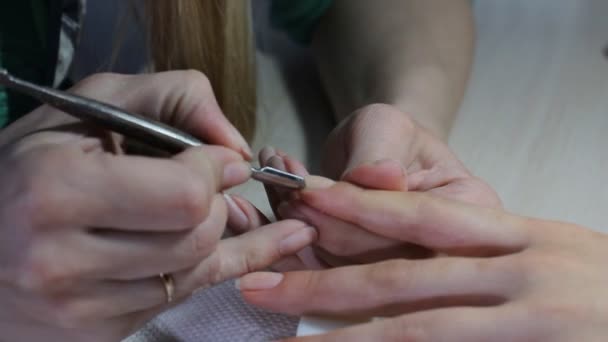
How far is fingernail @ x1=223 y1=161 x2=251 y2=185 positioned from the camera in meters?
0.44

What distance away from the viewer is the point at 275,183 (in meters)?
0.49

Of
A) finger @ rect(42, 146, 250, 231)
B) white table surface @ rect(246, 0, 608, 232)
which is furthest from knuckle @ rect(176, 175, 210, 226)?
white table surface @ rect(246, 0, 608, 232)

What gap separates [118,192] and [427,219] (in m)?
0.24

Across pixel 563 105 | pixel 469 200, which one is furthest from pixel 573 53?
pixel 469 200

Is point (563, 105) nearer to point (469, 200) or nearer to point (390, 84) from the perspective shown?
point (390, 84)

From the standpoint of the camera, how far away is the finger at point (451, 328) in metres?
0.44

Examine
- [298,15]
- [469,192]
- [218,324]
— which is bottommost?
[218,324]

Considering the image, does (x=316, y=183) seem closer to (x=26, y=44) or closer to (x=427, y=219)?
(x=427, y=219)

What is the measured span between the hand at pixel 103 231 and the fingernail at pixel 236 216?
48 mm

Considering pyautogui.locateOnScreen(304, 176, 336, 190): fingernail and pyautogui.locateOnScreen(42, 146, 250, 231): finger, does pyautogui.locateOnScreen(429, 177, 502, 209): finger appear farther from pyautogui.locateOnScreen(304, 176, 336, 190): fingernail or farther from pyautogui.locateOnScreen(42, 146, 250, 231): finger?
pyautogui.locateOnScreen(42, 146, 250, 231): finger

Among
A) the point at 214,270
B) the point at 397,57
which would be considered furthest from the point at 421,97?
the point at 214,270

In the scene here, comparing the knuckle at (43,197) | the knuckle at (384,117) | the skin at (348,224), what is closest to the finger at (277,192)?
the skin at (348,224)

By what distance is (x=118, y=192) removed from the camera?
0.35m

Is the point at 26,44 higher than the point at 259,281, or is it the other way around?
the point at 26,44
